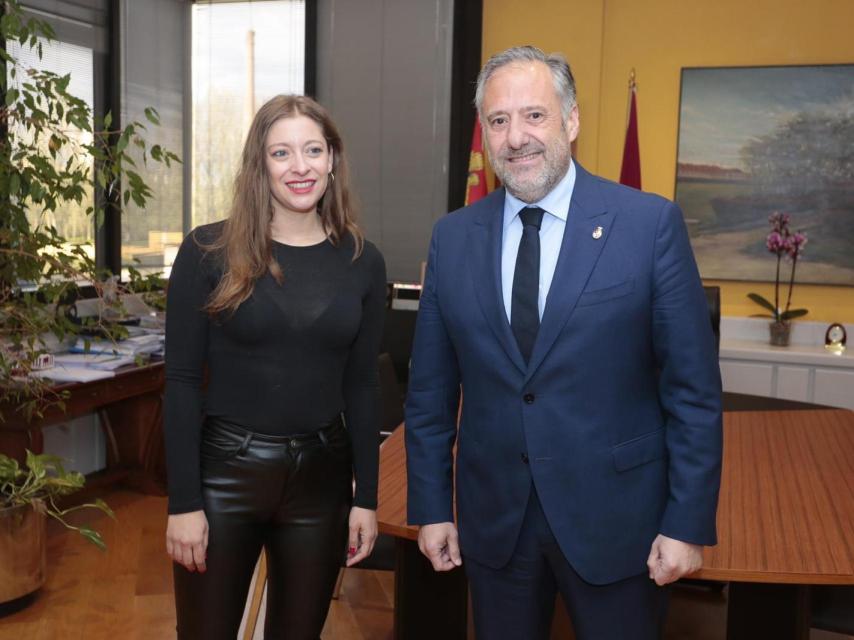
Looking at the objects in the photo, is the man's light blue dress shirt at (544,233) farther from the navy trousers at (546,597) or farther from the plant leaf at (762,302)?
the plant leaf at (762,302)

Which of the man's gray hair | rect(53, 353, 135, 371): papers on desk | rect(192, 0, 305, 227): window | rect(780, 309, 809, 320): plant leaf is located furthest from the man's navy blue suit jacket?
rect(192, 0, 305, 227): window

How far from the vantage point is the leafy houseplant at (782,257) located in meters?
5.26

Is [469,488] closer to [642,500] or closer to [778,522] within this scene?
[642,500]

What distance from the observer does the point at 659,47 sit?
5559 millimetres

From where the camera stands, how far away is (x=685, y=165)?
5.56m

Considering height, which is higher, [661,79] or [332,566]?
[661,79]

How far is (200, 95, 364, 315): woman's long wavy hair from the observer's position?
1.76 m

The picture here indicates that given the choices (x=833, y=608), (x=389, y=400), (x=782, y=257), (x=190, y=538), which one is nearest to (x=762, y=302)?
(x=782, y=257)

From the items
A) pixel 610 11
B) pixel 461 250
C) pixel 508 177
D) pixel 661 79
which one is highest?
pixel 610 11

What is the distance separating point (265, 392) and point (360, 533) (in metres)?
0.37

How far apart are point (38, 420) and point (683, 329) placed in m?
3.08

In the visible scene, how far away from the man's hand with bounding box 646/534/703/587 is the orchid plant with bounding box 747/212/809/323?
402cm

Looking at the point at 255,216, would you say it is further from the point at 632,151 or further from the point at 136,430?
the point at 632,151

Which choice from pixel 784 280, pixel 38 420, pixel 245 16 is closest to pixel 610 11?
pixel 784 280
